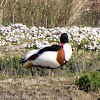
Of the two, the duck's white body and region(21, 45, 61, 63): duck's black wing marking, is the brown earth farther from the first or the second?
region(21, 45, 61, 63): duck's black wing marking

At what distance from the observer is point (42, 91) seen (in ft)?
13.2

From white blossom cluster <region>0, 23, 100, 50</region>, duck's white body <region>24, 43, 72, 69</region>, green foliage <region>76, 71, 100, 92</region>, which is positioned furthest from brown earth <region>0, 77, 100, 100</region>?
white blossom cluster <region>0, 23, 100, 50</region>

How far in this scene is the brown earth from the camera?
381cm

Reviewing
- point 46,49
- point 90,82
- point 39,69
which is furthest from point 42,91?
point 39,69

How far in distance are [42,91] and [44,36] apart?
11.6ft

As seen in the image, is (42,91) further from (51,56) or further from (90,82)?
(51,56)

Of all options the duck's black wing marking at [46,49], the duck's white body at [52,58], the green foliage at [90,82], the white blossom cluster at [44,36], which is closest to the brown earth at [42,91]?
the green foliage at [90,82]

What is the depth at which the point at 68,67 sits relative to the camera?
619cm

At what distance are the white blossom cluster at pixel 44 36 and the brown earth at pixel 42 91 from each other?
2.44m

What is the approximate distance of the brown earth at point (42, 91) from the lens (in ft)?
12.5

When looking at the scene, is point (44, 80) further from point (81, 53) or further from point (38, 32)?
point (38, 32)

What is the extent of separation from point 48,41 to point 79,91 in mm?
3330

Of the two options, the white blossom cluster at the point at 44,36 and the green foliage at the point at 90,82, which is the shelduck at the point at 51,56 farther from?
the white blossom cluster at the point at 44,36

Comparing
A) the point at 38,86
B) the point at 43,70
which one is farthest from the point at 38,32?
the point at 38,86
